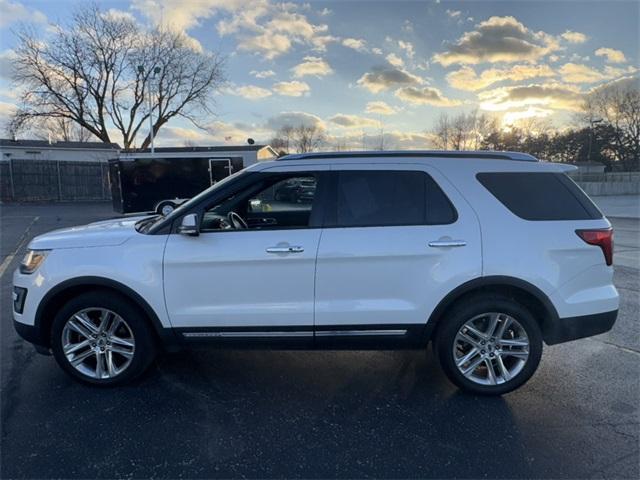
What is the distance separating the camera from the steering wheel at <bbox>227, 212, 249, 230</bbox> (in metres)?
3.83

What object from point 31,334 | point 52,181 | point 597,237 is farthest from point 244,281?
point 52,181

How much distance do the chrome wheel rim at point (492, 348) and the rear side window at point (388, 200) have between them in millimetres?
878

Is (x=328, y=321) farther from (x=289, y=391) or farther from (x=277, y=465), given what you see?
(x=277, y=465)

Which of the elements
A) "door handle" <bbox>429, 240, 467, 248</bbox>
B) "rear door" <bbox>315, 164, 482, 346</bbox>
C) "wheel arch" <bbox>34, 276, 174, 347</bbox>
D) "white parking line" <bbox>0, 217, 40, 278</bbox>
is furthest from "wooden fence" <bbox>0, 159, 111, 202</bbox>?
"door handle" <bbox>429, 240, 467, 248</bbox>

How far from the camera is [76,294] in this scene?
3.40 m

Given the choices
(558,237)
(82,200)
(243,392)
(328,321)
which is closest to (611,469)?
(558,237)

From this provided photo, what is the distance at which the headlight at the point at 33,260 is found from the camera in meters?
3.36

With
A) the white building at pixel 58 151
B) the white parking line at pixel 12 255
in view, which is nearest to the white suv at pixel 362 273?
the white parking line at pixel 12 255

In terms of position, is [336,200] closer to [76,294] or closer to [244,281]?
[244,281]

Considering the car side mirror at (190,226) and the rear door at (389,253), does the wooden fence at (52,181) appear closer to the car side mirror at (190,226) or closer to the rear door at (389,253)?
the car side mirror at (190,226)

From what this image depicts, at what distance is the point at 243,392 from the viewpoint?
339 centimetres

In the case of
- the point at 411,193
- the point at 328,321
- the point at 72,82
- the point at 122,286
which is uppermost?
the point at 72,82

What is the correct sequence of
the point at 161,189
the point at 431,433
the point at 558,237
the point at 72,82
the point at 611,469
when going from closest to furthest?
the point at 611,469 < the point at 431,433 < the point at 558,237 < the point at 161,189 < the point at 72,82

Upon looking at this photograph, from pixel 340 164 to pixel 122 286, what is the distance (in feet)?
6.29
